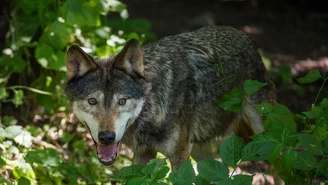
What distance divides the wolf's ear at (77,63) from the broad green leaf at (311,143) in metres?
1.59

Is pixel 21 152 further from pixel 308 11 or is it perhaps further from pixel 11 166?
pixel 308 11

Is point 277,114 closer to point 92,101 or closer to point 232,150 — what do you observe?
point 232,150

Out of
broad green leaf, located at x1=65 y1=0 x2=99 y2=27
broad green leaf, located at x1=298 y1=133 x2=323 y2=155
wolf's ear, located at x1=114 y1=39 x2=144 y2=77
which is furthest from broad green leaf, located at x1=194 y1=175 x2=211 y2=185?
broad green leaf, located at x1=65 y1=0 x2=99 y2=27

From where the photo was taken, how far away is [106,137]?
4.82 metres

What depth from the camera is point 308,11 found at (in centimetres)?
1261

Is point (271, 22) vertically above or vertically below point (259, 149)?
below

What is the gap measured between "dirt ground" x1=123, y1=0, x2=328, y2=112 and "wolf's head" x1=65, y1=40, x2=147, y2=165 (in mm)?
4549

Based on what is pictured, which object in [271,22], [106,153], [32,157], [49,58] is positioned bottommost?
[271,22]

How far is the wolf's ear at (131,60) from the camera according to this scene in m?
5.09

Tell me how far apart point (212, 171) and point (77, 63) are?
1.52 metres

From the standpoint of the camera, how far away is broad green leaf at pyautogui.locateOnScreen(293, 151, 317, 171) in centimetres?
429

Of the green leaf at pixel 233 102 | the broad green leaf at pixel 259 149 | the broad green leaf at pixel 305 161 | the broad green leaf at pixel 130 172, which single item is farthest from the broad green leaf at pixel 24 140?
the broad green leaf at pixel 305 161

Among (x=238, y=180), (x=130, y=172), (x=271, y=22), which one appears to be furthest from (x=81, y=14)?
(x=271, y=22)

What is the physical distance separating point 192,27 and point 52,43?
4475 millimetres
